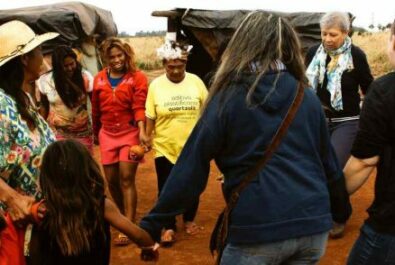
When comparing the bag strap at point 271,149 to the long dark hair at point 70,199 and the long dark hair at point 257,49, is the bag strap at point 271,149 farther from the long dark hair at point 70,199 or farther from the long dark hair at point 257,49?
the long dark hair at point 70,199

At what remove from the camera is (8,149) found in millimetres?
2877

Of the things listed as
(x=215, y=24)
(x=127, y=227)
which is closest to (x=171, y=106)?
(x=127, y=227)

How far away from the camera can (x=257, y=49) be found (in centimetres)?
232

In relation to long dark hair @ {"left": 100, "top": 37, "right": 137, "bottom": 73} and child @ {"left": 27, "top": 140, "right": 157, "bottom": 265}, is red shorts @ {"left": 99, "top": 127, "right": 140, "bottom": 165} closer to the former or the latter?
long dark hair @ {"left": 100, "top": 37, "right": 137, "bottom": 73}

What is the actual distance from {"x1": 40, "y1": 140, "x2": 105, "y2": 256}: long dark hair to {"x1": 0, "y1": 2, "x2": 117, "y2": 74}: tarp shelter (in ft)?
25.0

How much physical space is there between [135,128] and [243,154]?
3.29 metres

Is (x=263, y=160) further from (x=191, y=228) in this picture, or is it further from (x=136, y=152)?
(x=191, y=228)

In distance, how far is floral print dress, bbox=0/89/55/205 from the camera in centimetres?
286

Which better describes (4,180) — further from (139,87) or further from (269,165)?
(139,87)

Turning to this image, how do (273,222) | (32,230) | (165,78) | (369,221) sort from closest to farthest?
(273,222), (369,221), (32,230), (165,78)

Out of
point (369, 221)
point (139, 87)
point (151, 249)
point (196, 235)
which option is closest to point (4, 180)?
point (151, 249)

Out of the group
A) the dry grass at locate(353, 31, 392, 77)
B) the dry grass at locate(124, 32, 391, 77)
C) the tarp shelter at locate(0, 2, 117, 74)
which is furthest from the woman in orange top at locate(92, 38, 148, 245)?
the dry grass at locate(353, 31, 392, 77)

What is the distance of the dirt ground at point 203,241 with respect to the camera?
4973 mm

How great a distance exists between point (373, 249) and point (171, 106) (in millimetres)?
3028
